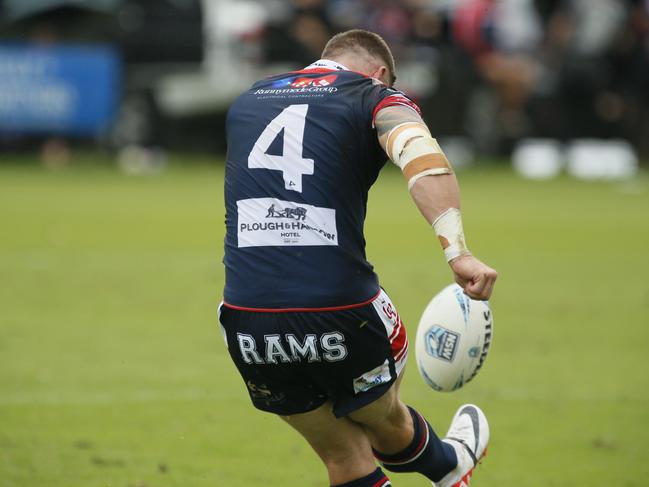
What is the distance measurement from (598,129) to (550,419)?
17.8 meters

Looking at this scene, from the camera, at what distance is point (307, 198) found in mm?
4992

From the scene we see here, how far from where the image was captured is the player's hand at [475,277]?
4559 millimetres

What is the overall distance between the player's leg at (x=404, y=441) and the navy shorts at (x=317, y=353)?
0.53ft

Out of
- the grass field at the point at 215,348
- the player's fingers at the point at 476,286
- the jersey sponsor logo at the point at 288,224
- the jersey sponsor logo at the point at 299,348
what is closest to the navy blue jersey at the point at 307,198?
the jersey sponsor logo at the point at 288,224

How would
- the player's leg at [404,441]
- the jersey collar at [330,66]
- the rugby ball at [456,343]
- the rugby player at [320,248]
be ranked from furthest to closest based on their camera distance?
the rugby ball at [456,343]
the jersey collar at [330,66]
the player's leg at [404,441]
the rugby player at [320,248]

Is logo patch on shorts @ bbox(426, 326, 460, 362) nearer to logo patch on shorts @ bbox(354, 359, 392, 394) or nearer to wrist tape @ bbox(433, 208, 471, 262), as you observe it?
logo patch on shorts @ bbox(354, 359, 392, 394)

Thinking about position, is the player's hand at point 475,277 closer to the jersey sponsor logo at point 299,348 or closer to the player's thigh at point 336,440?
the jersey sponsor logo at point 299,348

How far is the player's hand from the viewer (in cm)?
456

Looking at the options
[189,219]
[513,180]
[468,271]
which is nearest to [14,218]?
[189,219]

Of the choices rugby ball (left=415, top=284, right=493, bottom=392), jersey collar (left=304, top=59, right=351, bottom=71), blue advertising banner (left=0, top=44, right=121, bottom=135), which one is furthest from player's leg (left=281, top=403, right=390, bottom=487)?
blue advertising banner (left=0, top=44, right=121, bottom=135)

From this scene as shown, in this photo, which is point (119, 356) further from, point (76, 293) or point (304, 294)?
point (304, 294)

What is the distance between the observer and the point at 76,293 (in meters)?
11.6

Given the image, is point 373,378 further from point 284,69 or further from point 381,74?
point 284,69

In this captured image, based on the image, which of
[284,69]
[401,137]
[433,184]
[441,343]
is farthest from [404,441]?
[284,69]
